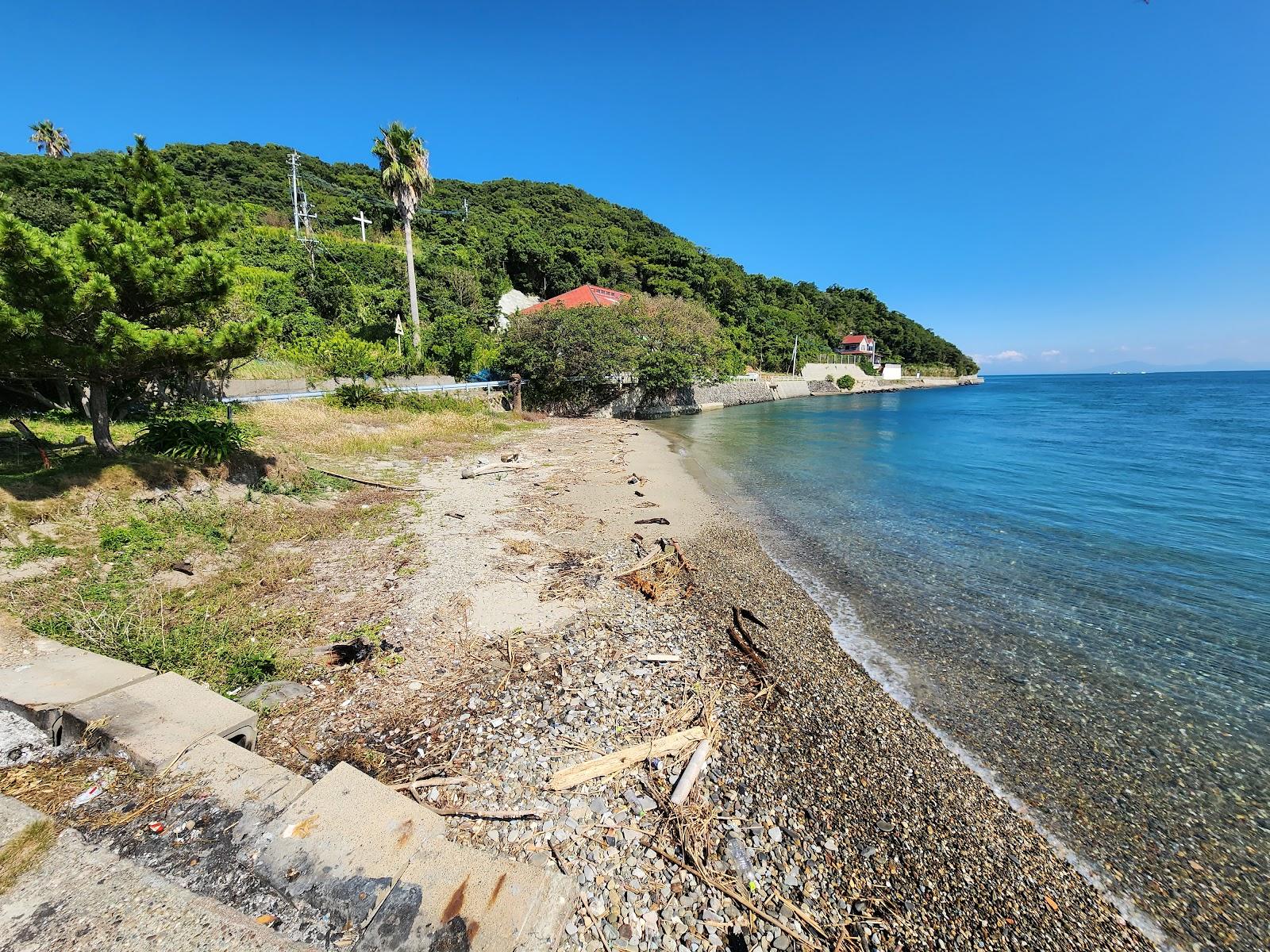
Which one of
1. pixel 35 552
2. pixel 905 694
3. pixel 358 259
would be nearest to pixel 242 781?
pixel 35 552

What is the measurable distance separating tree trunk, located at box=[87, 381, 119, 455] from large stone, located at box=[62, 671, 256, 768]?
7044 millimetres

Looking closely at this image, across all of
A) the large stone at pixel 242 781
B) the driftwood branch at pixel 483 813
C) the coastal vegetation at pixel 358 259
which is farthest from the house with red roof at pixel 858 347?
the large stone at pixel 242 781

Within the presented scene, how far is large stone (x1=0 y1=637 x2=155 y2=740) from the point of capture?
12.8 ft

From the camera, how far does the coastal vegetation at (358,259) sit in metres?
8.00

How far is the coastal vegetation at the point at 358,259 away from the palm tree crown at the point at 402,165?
79mm

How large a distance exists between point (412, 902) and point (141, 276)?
9360 millimetres

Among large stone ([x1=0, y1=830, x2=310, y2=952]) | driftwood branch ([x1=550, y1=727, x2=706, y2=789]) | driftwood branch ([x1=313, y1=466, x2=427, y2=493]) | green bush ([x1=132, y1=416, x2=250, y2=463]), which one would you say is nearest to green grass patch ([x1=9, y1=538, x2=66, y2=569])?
green bush ([x1=132, y1=416, x2=250, y2=463])

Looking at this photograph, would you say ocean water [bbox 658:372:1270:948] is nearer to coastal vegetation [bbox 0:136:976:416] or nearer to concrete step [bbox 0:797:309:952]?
concrete step [bbox 0:797:309:952]

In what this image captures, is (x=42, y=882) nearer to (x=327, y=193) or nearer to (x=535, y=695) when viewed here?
(x=535, y=695)

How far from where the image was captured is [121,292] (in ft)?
25.0

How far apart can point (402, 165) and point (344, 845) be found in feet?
104

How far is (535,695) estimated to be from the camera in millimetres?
5371

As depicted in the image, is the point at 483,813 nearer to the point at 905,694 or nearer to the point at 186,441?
the point at 905,694

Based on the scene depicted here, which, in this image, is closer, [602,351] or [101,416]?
[101,416]
